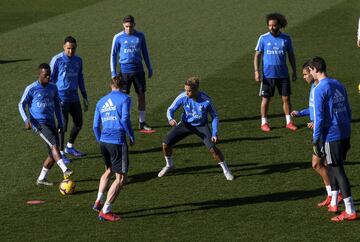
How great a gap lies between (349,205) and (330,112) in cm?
155

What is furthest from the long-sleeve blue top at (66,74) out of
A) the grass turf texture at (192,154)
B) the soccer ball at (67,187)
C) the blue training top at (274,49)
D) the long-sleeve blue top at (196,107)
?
the blue training top at (274,49)

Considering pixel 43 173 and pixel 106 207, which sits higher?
pixel 43 173

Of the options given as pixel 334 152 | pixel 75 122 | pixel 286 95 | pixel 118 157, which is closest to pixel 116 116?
pixel 118 157

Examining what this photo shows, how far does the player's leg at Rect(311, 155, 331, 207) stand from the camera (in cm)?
1581

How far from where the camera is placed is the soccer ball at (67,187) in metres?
17.0

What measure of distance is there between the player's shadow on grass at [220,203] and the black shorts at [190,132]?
1646 mm

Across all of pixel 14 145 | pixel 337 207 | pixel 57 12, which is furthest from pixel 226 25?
pixel 337 207

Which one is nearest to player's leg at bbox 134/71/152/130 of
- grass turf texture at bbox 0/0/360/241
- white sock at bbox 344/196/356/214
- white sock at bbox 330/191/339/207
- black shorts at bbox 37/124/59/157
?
grass turf texture at bbox 0/0/360/241

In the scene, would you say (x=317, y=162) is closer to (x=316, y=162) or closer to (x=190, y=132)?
(x=316, y=162)

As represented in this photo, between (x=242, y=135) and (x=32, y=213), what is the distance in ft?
21.8

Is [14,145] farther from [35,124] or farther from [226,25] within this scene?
[226,25]

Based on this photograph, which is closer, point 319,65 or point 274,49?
point 319,65

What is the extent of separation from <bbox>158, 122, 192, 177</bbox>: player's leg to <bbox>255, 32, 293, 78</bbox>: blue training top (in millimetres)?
4088

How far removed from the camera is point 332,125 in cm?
1497
